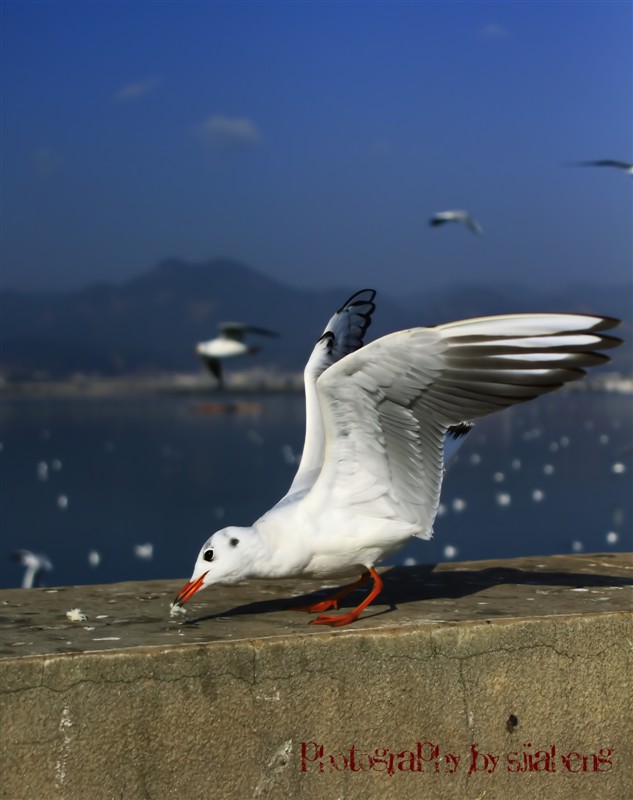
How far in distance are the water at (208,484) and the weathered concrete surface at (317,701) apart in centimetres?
611

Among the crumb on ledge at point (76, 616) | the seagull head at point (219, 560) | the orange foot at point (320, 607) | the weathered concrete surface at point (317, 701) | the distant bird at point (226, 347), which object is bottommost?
the weathered concrete surface at point (317, 701)

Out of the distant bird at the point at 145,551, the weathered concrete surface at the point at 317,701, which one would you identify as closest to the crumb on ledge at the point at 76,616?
the weathered concrete surface at the point at 317,701

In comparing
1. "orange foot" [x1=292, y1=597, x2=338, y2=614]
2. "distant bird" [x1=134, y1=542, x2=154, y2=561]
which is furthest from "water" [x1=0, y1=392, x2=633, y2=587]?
"orange foot" [x1=292, y1=597, x2=338, y2=614]

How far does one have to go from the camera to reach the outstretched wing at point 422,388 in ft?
12.5

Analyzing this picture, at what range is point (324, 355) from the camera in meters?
5.04

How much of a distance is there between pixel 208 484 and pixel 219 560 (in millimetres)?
16634

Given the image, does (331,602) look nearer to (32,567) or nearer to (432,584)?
(432,584)

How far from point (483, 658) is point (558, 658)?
1.02ft

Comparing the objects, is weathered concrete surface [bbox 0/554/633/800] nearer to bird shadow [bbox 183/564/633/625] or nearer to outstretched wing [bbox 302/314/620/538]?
bird shadow [bbox 183/564/633/625]

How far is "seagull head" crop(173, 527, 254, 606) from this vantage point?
155 inches

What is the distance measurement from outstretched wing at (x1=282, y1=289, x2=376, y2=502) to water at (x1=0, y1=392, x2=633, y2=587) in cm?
504

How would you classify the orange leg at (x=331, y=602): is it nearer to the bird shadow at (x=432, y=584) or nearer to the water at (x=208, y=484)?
the bird shadow at (x=432, y=584)

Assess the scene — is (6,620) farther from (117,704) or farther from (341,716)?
(341,716)

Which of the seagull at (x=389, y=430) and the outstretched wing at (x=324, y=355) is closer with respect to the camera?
the seagull at (x=389, y=430)
